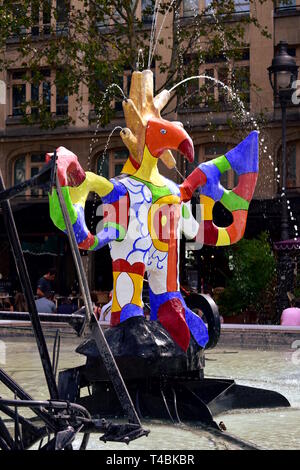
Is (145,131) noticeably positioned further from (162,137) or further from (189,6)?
(189,6)

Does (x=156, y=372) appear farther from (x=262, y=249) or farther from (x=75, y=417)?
(x=262, y=249)

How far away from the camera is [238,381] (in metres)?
9.77

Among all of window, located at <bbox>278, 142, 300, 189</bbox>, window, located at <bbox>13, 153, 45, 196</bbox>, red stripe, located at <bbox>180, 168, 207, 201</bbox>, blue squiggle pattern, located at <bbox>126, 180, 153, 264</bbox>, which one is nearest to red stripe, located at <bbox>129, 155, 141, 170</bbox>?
blue squiggle pattern, located at <bbox>126, 180, 153, 264</bbox>

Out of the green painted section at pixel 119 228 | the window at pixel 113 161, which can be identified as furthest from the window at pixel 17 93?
the green painted section at pixel 119 228

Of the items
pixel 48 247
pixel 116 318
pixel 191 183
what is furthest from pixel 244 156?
pixel 48 247

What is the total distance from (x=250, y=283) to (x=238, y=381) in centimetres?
765

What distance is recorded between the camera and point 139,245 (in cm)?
809

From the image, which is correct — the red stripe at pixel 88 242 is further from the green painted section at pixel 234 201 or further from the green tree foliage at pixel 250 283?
the green tree foliage at pixel 250 283

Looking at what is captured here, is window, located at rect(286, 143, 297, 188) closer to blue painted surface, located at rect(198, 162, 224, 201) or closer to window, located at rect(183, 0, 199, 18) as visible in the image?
window, located at rect(183, 0, 199, 18)

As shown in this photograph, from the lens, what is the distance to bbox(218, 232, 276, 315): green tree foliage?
684 inches

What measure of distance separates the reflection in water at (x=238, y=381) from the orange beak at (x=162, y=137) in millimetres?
2496

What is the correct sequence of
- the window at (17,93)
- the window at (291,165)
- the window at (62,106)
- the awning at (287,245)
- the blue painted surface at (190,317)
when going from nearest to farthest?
the blue painted surface at (190,317) < the awning at (287,245) < the window at (291,165) < the window at (62,106) < the window at (17,93)

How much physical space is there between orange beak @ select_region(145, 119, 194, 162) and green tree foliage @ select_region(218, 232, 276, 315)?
920 cm

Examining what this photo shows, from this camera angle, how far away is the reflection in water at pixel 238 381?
6183 millimetres
